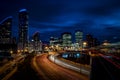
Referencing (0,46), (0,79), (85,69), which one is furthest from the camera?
(0,46)

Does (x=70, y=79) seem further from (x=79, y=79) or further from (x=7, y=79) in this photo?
(x=7, y=79)

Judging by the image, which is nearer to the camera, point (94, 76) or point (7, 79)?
point (94, 76)

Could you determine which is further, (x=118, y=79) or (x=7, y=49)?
(x=7, y=49)

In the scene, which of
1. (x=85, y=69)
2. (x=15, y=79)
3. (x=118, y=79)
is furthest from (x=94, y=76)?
(x=85, y=69)

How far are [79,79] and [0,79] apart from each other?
9.83 m

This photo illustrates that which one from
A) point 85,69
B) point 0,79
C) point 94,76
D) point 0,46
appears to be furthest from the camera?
point 0,46

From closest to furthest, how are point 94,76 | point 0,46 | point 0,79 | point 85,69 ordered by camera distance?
point 94,76, point 0,79, point 85,69, point 0,46

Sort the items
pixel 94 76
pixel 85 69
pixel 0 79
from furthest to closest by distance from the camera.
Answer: pixel 85 69 < pixel 0 79 < pixel 94 76

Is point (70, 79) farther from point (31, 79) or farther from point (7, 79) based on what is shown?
point (7, 79)

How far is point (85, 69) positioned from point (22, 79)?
12.1 meters

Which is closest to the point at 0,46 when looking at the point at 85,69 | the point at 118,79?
the point at 85,69

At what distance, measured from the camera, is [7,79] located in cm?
3303

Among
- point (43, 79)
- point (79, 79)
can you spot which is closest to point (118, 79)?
point (79, 79)

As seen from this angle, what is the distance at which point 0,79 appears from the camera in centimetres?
3216
